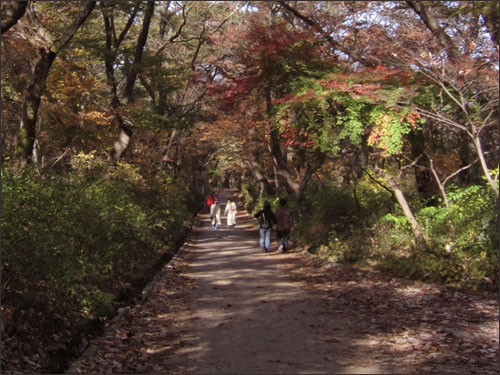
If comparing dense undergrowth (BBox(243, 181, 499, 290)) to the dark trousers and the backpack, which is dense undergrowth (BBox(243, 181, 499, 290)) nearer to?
the dark trousers

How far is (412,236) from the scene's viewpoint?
35.6ft

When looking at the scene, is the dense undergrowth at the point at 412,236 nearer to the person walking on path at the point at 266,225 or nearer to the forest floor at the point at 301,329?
the forest floor at the point at 301,329

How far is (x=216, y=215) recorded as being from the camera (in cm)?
2723

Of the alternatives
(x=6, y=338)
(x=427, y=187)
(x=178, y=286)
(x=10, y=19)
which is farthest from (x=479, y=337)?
(x=427, y=187)

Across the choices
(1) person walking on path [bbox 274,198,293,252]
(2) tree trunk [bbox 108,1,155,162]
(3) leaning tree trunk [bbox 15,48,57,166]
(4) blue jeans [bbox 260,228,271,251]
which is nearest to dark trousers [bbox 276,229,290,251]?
(1) person walking on path [bbox 274,198,293,252]

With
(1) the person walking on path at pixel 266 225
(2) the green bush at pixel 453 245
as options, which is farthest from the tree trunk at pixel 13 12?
(1) the person walking on path at pixel 266 225

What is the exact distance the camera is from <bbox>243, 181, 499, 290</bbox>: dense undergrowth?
901 centimetres

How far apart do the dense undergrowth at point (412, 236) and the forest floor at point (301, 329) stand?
0.49 meters

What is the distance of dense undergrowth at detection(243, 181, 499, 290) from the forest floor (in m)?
0.49

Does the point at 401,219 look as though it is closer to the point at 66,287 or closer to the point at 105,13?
the point at 66,287

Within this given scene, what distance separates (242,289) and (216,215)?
56.5 ft

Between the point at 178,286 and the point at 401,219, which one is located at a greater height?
the point at 401,219

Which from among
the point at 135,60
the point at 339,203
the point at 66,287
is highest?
the point at 135,60

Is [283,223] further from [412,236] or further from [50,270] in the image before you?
[50,270]
